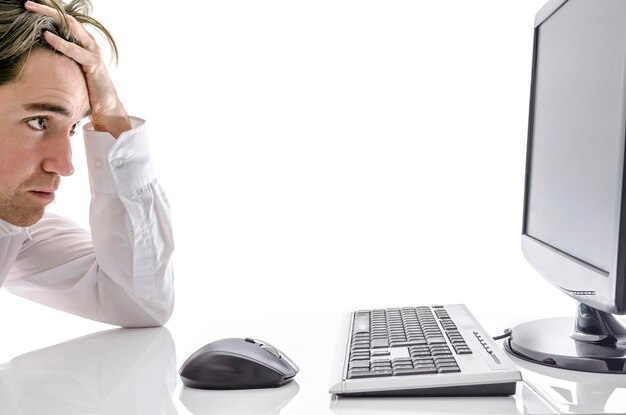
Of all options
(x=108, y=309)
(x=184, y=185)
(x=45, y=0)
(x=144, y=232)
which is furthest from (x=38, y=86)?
(x=184, y=185)

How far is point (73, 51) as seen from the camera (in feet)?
4.27

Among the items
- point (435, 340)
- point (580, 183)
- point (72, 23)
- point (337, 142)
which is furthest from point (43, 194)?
point (337, 142)

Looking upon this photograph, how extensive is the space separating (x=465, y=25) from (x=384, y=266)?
2.81 feet

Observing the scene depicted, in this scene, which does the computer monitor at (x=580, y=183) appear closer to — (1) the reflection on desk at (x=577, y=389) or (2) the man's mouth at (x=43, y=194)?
(1) the reflection on desk at (x=577, y=389)

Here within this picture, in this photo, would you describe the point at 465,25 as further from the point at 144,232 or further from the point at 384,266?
the point at 144,232

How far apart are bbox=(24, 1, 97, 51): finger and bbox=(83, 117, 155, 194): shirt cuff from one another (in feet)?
0.57

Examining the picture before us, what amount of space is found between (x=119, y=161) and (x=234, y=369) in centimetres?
65

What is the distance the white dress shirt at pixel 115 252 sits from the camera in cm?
138

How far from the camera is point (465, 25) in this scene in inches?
93.0

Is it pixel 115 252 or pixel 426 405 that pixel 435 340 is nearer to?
pixel 426 405

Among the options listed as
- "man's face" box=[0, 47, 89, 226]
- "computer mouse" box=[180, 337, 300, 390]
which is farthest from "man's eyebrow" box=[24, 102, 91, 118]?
"computer mouse" box=[180, 337, 300, 390]

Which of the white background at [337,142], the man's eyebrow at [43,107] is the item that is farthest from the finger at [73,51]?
the white background at [337,142]

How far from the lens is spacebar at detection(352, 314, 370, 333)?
109 centimetres

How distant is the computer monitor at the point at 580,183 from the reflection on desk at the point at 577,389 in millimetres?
27
